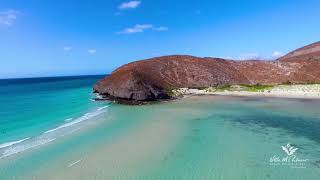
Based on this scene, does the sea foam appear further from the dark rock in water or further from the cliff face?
the cliff face

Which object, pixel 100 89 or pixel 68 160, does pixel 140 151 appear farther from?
pixel 100 89

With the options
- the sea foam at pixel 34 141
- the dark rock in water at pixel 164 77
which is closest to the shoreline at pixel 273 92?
the dark rock in water at pixel 164 77

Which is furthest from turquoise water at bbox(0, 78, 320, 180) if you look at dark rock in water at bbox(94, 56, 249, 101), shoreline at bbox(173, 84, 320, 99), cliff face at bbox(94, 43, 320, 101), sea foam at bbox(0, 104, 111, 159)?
cliff face at bbox(94, 43, 320, 101)

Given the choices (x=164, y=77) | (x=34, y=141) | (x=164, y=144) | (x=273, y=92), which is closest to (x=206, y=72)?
(x=164, y=77)

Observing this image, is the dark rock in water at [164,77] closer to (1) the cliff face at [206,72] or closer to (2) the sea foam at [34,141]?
(1) the cliff face at [206,72]

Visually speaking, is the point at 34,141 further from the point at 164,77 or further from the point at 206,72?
the point at 206,72
